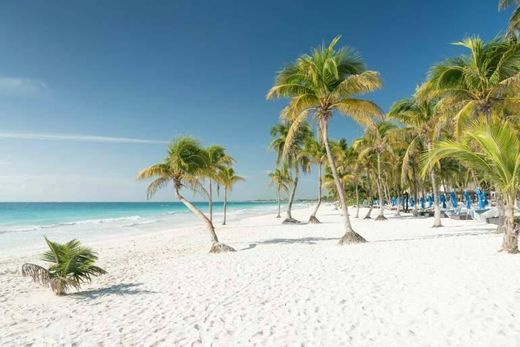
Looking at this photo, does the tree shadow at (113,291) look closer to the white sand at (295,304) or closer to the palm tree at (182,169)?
the white sand at (295,304)

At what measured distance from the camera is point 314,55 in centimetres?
1137

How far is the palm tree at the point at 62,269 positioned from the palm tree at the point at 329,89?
7.91m

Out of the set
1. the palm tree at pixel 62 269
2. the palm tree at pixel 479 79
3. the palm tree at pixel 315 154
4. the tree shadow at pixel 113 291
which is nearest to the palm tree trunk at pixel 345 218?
the palm tree at pixel 479 79

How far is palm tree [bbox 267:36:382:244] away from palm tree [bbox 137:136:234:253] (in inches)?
141

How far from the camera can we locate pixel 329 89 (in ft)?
37.8

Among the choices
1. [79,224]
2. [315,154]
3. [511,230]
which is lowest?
[79,224]

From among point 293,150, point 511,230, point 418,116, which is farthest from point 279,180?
point 511,230

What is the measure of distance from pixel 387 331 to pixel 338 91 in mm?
9132

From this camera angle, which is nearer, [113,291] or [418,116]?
[113,291]

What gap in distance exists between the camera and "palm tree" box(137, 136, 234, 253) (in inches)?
454

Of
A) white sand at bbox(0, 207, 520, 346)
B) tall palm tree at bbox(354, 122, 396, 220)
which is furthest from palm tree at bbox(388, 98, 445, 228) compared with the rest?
white sand at bbox(0, 207, 520, 346)

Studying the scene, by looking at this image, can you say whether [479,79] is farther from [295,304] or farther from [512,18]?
[295,304]

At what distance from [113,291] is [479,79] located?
517 inches

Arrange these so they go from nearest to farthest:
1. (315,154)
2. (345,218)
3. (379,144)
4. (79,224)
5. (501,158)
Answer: (501,158), (345,218), (379,144), (315,154), (79,224)
